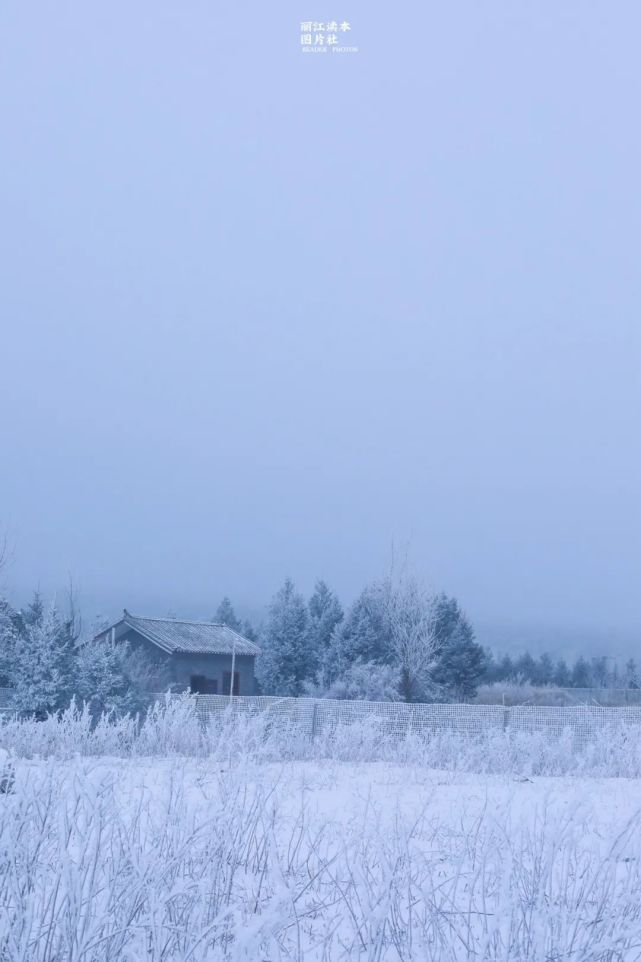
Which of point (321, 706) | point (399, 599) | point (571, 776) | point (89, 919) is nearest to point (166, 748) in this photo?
point (571, 776)

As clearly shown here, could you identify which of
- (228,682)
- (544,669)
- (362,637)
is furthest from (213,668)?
(544,669)

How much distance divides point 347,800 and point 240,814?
9.28 ft

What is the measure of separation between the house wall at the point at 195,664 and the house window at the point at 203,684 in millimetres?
94

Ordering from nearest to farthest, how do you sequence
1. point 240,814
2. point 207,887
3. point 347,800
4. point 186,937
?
point 186,937
point 207,887
point 240,814
point 347,800

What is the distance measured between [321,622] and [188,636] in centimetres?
429

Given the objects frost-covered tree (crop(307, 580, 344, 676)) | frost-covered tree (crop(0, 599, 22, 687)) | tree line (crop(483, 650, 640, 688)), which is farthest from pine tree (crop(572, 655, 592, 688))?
frost-covered tree (crop(0, 599, 22, 687))

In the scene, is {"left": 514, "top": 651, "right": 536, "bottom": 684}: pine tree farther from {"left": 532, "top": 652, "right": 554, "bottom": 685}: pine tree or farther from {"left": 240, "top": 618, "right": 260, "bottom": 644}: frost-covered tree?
{"left": 240, "top": 618, "right": 260, "bottom": 644}: frost-covered tree

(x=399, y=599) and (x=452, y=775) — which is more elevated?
(x=399, y=599)

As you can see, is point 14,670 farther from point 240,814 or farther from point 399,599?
point 399,599

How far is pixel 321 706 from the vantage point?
13375 millimetres

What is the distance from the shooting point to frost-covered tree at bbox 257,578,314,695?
29.7 m

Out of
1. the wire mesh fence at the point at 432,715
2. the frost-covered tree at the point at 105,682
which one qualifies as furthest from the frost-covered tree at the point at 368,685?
the wire mesh fence at the point at 432,715

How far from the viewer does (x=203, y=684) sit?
93.0 ft

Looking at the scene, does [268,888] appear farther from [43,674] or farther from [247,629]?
[247,629]
